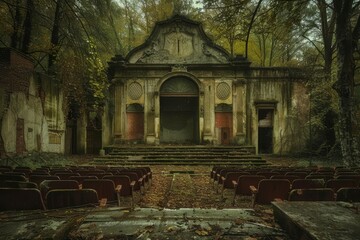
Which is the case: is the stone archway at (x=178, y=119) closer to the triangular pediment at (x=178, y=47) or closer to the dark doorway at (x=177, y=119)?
the dark doorway at (x=177, y=119)

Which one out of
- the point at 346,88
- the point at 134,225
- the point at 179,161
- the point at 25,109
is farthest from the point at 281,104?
the point at 134,225

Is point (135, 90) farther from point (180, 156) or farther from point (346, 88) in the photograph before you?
point (346, 88)

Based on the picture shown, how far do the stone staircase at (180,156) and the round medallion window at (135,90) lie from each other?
412 cm

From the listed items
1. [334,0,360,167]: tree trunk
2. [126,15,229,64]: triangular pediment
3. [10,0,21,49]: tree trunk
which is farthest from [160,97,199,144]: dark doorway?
[334,0,360,167]: tree trunk

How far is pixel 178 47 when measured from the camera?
71.3 feet

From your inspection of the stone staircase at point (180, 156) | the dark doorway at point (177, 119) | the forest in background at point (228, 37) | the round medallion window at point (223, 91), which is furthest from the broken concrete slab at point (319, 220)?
the dark doorway at point (177, 119)

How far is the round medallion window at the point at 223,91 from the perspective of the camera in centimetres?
2152

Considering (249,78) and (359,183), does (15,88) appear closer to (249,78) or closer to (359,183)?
(359,183)

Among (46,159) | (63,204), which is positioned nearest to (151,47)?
(46,159)

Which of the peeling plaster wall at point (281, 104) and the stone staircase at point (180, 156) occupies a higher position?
the peeling plaster wall at point (281, 104)

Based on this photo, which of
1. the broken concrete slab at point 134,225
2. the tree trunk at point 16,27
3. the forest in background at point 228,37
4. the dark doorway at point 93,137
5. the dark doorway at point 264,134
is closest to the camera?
the broken concrete slab at point 134,225

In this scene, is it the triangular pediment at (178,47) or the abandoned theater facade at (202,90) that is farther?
the triangular pediment at (178,47)

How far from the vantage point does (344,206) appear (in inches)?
127

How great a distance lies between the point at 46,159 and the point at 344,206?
46.2 ft
